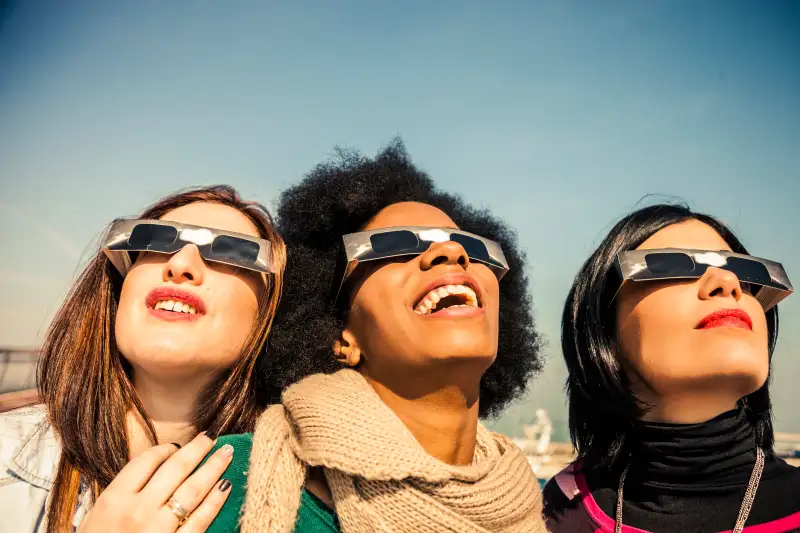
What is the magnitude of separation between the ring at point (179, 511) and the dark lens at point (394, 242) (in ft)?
4.80

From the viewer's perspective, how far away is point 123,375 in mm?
3375

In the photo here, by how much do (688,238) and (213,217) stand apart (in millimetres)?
2748

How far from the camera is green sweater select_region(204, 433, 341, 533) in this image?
2512 millimetres

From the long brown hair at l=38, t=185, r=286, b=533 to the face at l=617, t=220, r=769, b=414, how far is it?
2045 millimetres

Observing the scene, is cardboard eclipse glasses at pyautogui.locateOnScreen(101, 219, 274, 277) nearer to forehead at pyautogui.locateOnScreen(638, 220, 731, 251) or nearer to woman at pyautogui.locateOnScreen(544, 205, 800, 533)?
woman at pyautogui.locateOnScreen(544, 205, 800, 533)

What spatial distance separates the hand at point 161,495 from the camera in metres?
2.35

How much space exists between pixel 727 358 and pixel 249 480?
90.0 inches

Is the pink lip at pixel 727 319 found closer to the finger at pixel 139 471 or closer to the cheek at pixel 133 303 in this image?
the finger at pixel 139 471

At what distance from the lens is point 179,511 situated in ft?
7.87

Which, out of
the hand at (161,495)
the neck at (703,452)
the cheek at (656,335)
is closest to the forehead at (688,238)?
the cheek at (656,335)

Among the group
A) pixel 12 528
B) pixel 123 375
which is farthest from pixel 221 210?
pixel 12 528

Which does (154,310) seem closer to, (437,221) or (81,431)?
(81,431)

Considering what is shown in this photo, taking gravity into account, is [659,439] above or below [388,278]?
below

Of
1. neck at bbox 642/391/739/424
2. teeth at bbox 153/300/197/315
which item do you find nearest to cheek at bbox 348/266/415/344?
teeth at bbox 153/300/197/315
